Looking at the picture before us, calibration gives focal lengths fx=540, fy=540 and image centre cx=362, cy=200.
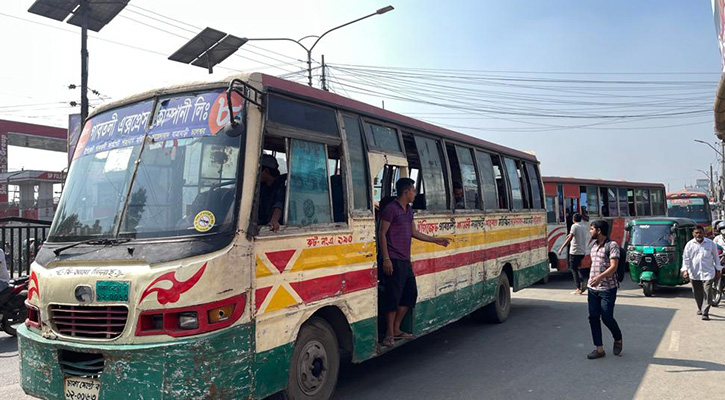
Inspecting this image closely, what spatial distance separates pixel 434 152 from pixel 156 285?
4664 millimetres

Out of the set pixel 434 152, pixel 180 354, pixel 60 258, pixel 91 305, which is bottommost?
pixel 180 354

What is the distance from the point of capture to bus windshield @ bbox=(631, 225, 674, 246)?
41.3ft

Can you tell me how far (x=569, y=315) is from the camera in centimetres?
984

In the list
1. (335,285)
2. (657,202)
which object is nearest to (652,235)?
(657,202)

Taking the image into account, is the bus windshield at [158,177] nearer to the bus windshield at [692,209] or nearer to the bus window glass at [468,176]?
the bus window glass at [468,176]

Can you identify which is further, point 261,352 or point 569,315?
point 569,315

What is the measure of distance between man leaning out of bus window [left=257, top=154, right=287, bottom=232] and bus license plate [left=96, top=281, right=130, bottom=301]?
1053 millimetres

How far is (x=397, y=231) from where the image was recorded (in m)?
5.96

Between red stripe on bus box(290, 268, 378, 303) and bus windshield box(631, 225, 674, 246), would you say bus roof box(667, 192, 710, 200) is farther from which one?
red stripe on bus box(290, 268, 378, 303)

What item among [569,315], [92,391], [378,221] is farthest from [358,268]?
[569,315]

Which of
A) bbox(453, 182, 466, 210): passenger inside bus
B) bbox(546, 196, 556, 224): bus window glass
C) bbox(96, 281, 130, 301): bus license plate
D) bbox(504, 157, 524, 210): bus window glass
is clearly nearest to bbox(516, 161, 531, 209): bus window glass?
bbox(504, 157, 524, 210): bus window glass

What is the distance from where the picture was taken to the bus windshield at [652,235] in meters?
12.6

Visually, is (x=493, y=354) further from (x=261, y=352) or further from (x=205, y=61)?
(x=205, y=61)

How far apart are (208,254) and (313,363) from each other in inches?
62.1
